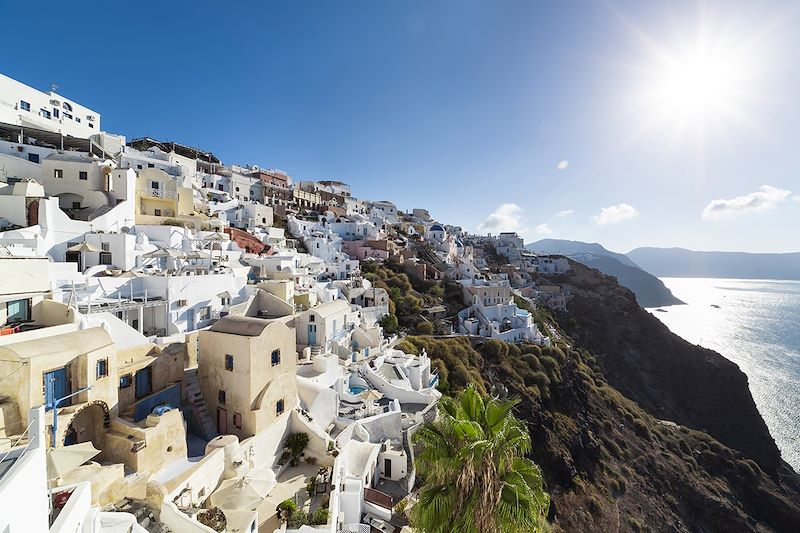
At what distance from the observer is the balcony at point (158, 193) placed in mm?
29827

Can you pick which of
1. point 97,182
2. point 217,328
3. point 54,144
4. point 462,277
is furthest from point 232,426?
point 462,277

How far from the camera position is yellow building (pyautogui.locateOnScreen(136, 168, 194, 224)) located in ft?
97.2

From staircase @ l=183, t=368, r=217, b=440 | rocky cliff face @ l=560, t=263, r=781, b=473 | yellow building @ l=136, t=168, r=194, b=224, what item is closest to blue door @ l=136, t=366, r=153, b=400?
staircase @ l=183, t=368, r=217, b=440

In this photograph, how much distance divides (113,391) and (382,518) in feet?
34.7

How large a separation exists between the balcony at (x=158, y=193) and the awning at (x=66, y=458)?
2660 centimetres

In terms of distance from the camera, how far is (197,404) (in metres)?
14.7

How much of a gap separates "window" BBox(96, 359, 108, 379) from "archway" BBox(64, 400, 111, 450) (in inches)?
33.6

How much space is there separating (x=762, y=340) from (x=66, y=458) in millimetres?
136224

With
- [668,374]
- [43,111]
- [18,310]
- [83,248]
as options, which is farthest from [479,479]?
[668,374]

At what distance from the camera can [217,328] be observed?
1464cm

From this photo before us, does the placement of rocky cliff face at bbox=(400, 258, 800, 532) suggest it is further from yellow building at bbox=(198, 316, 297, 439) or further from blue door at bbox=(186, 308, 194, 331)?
yellow building at bbox=(198, 316, 297, 439)

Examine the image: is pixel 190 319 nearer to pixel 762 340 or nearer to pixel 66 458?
pixel 66 458

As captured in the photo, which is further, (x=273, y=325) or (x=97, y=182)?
(x=97, y=182)

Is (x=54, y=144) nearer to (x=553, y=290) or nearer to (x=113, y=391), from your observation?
(x=113, y=391)
